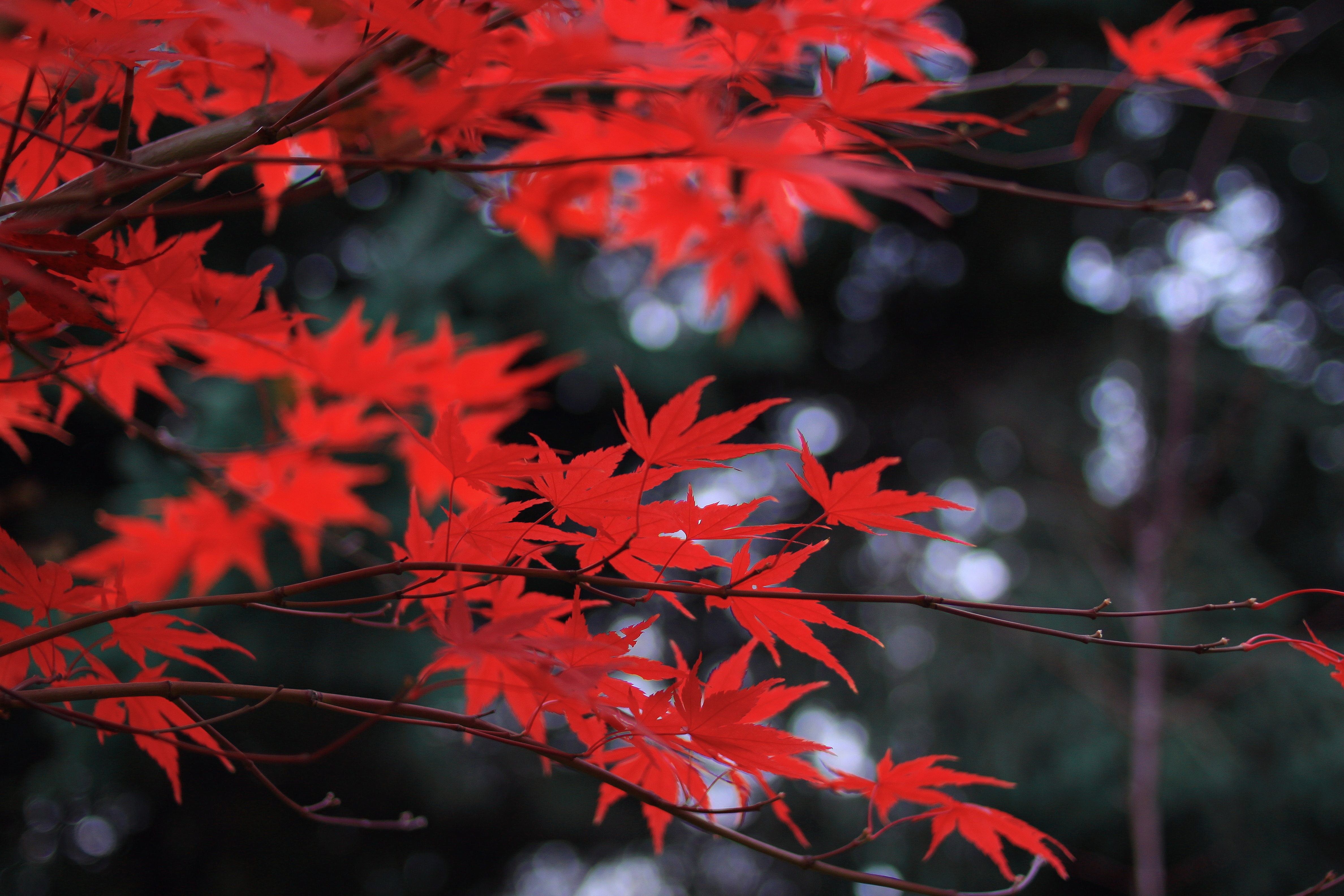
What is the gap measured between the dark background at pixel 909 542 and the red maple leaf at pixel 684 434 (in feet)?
5.53

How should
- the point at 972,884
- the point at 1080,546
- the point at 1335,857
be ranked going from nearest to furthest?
1. the point at 1080,546
2. the point at 1335,857
3. the point at 972,884

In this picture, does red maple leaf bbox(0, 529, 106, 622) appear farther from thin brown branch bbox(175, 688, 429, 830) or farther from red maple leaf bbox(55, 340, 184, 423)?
red maple leaf bbox(55, 340, 184, 423)

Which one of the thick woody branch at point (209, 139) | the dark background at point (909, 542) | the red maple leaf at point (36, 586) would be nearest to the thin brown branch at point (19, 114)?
the thick woody branch at point (209, 139)

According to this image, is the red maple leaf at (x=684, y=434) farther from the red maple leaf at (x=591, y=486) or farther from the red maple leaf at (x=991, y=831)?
the red maple leaf at (x=991, y=831)

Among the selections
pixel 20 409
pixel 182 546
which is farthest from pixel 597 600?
pixel 182 546

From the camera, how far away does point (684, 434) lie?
39 cm

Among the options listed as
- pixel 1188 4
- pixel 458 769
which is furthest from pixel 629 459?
pixel 1188 4

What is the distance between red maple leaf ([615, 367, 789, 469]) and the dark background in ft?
5.53

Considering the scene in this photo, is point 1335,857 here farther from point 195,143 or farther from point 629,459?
point 195,143

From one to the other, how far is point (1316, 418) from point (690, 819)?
333cm

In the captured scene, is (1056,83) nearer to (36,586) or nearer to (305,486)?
(36,586)

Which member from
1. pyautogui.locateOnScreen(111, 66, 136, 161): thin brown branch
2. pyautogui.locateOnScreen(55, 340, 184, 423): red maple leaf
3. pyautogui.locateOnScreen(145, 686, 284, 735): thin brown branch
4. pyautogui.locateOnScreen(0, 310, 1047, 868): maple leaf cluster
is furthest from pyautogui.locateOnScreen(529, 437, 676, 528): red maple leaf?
pyautogui.locateOnScreen(55, 340, 184, 423): red maple leaf

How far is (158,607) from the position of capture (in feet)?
1.23

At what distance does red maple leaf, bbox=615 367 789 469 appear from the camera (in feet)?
1.24
